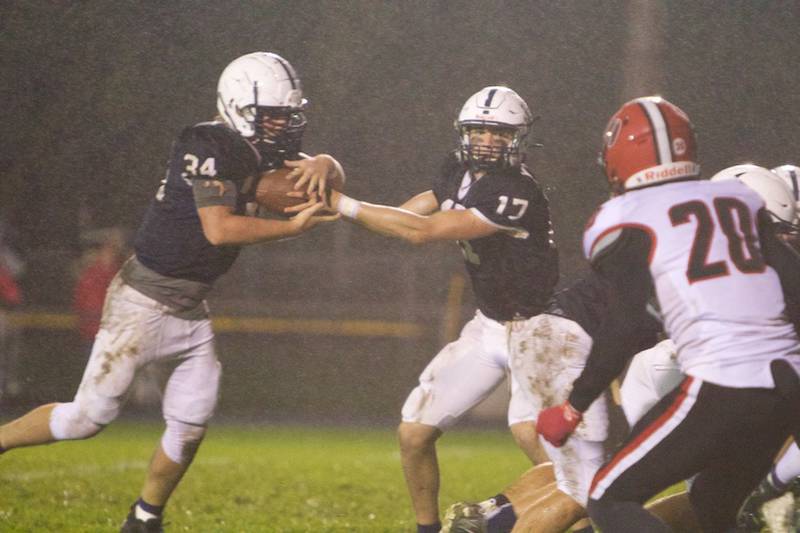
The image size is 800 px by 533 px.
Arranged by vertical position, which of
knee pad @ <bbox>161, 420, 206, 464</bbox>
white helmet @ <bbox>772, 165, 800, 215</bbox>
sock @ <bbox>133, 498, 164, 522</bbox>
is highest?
white helmet @ <bbox>772, 165, 800, 215</bbox>

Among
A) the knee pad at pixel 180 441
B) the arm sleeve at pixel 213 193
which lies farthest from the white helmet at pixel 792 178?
the knee pad at pixel 180 441

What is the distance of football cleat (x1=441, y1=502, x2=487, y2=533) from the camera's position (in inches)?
186

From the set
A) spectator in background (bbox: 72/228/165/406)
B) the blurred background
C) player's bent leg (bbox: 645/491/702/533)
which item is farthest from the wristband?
the blurred background

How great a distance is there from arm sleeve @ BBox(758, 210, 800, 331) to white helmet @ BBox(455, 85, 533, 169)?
59.1 inches

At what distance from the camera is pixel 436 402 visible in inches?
194

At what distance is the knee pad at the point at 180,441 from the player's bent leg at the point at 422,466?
81 cm

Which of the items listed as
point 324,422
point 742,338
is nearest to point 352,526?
point 742,338

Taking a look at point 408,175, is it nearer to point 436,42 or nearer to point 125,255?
point 436,42

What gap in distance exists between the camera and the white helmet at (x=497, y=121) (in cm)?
495

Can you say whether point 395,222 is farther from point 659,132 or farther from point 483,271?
point 659,132

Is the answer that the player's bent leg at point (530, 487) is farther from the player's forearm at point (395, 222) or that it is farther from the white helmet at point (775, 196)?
the white helmet at point (775, 196)

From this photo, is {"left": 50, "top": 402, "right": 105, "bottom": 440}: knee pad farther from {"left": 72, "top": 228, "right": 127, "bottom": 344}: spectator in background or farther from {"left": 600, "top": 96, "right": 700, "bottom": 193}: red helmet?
{"left": 72, "top": 228, "right": 127, "bottom": 344}: spectator in background

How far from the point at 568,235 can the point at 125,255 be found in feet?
18.2

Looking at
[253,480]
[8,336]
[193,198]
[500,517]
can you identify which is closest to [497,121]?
[193,198]
